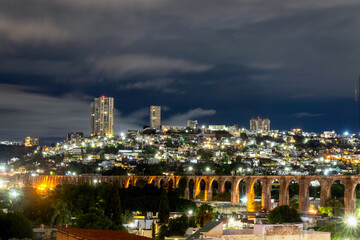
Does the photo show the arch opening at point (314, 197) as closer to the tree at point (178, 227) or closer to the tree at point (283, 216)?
the tree at point (283, 216)

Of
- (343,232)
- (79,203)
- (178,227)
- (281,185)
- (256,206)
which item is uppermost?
(281,185)

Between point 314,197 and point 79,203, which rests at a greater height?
point 314,197

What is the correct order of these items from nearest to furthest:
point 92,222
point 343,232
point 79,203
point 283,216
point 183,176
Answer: point 343,232 → point 92,222 → point 283,216 → point 79,203 → point 183,176

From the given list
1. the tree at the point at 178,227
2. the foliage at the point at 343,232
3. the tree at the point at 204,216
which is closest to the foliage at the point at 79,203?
the tree at the point at 204,216

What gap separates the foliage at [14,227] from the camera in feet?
76.3

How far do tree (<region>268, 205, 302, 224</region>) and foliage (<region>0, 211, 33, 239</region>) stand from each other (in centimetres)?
2066

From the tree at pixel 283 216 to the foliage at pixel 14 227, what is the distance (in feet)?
67.8

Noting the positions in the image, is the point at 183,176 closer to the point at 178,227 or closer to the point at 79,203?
the point at 79,203

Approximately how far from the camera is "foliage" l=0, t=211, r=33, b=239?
23.2 metres

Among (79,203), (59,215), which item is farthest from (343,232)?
(79,203)

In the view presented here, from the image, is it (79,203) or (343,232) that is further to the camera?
(79,203)

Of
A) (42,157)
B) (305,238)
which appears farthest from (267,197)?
(42,157)

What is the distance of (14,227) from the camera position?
2345 cm

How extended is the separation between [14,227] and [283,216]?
868 inches
